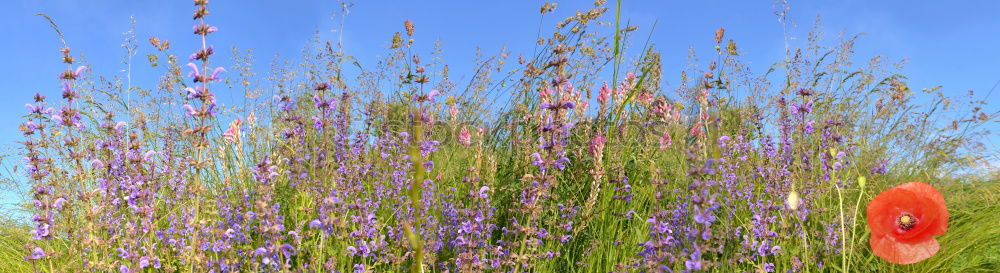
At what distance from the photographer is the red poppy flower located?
10.6ft

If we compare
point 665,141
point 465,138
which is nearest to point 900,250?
point 665,141

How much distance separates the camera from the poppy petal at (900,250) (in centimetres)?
323

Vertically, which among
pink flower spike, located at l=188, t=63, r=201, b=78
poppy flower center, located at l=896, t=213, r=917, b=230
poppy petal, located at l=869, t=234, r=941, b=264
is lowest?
poppy petal, located at l=869, t=234, r=941, b=264

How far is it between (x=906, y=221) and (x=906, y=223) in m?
0.01

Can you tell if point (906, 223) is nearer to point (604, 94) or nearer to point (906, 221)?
point (906, 221)

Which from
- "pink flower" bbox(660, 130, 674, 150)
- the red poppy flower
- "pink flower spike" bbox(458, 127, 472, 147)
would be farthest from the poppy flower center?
"pink flower spike" bbox(458, 127, 472, 147)

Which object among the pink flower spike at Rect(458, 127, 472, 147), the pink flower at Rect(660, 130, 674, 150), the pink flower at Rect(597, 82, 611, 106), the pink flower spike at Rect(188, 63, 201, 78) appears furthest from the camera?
the pink flower spike at Rect(458, 127, 472, 147)

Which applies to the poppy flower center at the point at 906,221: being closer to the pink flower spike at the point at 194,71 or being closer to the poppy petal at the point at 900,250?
the poppy petal at the point at 900,250

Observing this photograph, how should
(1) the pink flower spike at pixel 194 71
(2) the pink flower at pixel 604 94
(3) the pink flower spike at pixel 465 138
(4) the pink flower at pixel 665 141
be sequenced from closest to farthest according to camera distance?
(1) the pink flower spike at pixel 194 71 < (2) the pink flower at pixel 604 94 < (4) the pink flower at pixel 665 141 < (3) the pink flower spike at pixel 465 138

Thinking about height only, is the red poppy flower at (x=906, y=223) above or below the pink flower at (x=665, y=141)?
below

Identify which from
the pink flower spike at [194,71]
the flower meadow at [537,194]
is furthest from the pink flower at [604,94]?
the pink flower spike at [194,71]

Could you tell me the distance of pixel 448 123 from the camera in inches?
224

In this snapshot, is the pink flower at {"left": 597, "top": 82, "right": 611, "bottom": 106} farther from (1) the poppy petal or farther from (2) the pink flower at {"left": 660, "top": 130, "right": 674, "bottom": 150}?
(1) the poppy petal

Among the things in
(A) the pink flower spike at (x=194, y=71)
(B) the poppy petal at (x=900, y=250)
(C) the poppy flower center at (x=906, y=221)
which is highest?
(A) the pink flower spike at (x=194, y=71)
